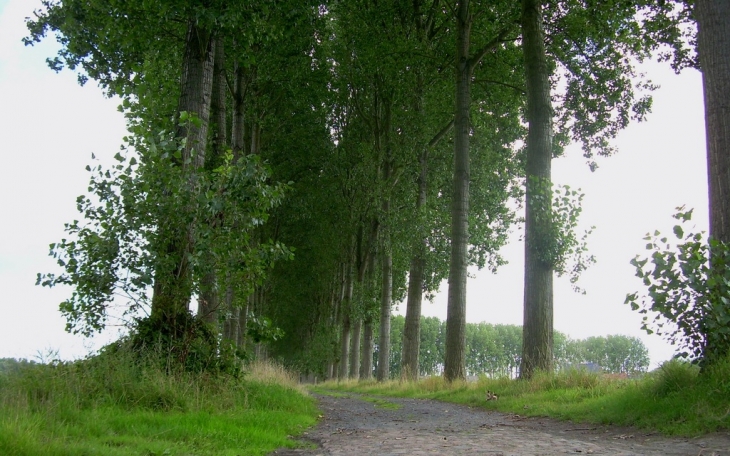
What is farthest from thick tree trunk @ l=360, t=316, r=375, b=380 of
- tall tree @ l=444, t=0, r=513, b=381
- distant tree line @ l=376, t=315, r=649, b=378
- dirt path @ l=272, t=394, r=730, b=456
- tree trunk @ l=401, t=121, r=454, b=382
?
distant tree line @ l=376, t=315, r=649, b=378

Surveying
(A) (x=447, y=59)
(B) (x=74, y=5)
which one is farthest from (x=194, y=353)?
(A) (x=447, y=59)

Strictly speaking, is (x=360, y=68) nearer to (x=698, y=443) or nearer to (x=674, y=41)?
(x=674, y=41)

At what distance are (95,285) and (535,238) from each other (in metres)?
8.64

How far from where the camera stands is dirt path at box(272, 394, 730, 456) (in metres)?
5.69

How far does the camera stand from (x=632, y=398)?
8.16 m

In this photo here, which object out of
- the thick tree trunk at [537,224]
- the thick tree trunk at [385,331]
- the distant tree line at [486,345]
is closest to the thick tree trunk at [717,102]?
the thick tree trunk at [537,224]

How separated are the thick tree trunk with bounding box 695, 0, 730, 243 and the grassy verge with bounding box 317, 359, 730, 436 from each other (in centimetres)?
215

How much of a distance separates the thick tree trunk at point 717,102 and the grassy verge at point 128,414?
6.82 metres

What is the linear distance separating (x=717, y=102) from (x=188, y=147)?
8536 millimetres

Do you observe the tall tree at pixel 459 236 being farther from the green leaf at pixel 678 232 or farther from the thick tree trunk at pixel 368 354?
the thick tree trunk at pixel 368 354

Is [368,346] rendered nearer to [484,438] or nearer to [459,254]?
[459,254]

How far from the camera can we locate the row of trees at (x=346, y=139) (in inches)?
336

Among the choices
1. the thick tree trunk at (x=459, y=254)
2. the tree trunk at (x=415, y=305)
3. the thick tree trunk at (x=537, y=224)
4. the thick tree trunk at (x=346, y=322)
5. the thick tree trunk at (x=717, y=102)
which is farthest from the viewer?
the thick tree trunk at (x=346, y=322)

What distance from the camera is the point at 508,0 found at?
17.3 meters
